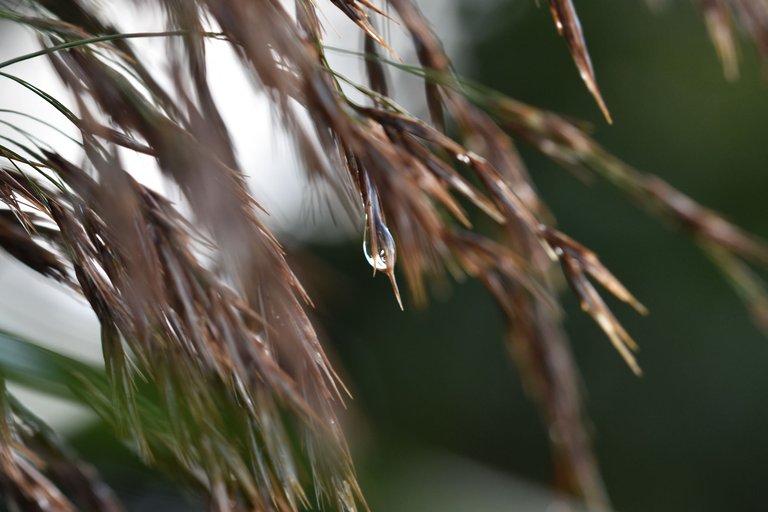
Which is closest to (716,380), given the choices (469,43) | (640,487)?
(640,487)

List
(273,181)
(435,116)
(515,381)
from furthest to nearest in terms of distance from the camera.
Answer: (515,381), (273,181), (435,116)

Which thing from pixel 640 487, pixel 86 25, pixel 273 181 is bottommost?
pixel 640 487

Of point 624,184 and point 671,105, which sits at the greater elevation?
point 671,105

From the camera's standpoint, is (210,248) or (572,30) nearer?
(210,248)

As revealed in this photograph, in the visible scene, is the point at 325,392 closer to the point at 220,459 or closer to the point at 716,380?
the point at 220,459

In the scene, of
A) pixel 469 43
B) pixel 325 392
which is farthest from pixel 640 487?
pixel 325 392

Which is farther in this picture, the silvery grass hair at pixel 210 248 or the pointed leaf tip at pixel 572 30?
the pointed leaf tip at pixel 572 30

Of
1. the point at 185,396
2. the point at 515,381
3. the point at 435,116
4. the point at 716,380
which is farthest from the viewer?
the point at 515,381

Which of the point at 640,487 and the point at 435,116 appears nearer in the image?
the point at 435,116

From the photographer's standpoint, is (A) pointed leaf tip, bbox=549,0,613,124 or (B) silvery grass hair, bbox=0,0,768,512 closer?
(B) silvery grass hair, bbox=0,0,768,512
